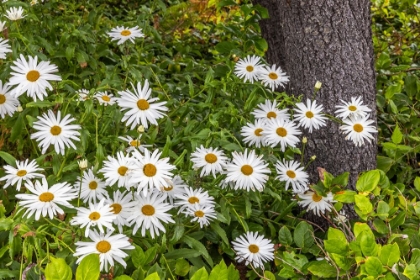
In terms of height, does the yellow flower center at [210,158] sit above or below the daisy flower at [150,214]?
above

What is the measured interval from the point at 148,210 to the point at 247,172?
365 mm

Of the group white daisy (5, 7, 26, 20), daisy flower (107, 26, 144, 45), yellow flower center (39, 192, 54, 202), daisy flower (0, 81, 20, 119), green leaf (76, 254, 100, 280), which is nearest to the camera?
green leaf (76, 254, 100, 280)

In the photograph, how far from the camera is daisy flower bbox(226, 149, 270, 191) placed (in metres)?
1.84

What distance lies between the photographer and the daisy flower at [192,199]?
1.77 meters

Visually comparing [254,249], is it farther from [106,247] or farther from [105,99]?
[105,99]

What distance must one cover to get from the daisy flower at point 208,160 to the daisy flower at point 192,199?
2.8 inches

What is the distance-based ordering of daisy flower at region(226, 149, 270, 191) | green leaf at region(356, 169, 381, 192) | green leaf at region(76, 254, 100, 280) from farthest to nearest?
daisy flower at region(226, 149, 270, 191) < green leaf at region(356, 169, 381, 192) < green leaf at region(76, 254, 100, 280)

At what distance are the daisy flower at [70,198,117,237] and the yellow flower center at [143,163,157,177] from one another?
0.15 meters

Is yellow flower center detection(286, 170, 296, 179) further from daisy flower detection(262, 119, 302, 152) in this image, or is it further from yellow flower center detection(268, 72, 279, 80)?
yellow flower center detection(268, 72, 279, 80)

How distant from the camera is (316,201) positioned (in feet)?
6.59

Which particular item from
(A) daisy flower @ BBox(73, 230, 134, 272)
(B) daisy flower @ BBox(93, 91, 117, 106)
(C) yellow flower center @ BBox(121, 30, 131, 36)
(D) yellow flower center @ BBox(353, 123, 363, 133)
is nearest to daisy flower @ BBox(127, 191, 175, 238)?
(A) daisy flower @ BBox(73, 230, 134, 272)

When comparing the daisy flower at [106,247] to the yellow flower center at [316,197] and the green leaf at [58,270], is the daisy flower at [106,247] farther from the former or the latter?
the yellow flower center at [316,197]

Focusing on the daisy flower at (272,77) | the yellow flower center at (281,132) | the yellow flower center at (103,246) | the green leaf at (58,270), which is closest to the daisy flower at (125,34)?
the daisy flower at (272,77)

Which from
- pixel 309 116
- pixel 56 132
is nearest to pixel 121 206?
pixel 56 132
